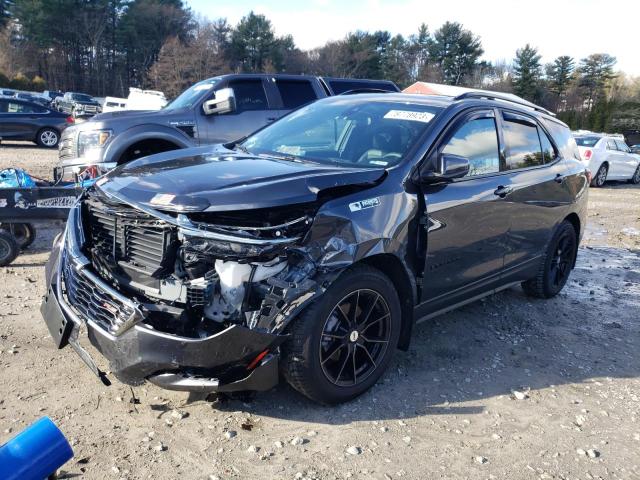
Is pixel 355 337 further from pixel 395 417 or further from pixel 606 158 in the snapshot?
pixel 606 158

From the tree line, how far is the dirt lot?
54943mm

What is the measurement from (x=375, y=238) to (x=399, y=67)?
6616 cm

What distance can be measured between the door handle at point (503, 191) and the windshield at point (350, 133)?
0.82 m

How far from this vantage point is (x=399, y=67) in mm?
65562

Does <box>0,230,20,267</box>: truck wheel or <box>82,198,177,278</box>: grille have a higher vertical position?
<box>82,198,177,278</box>: grille

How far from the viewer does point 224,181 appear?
10.3 ft

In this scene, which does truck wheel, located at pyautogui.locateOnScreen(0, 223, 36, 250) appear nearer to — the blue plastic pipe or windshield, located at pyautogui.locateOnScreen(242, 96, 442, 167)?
windshield, located at pyautogui.locateOnScreen(242, 96, 442, 167)

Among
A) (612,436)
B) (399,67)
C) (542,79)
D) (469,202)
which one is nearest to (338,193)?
(469,202)

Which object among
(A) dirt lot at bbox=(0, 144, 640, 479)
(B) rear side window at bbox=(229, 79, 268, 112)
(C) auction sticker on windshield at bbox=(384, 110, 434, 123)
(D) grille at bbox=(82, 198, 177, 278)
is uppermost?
(B) rear side window at bbox=(229, 79, 268, 112)

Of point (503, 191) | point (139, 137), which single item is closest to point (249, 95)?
point (139, 137)

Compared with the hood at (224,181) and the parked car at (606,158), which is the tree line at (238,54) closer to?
the parked car at (606,158)

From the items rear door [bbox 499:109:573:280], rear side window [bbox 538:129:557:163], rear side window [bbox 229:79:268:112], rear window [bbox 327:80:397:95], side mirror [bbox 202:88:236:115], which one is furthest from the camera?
rear window [bbox 327:80:397:95]

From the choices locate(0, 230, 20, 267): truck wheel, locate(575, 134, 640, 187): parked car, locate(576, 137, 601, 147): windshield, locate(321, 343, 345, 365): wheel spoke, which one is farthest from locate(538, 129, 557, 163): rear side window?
locate(576, 137, 601, 147): windshield

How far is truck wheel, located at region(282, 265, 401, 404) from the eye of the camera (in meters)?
3.04
